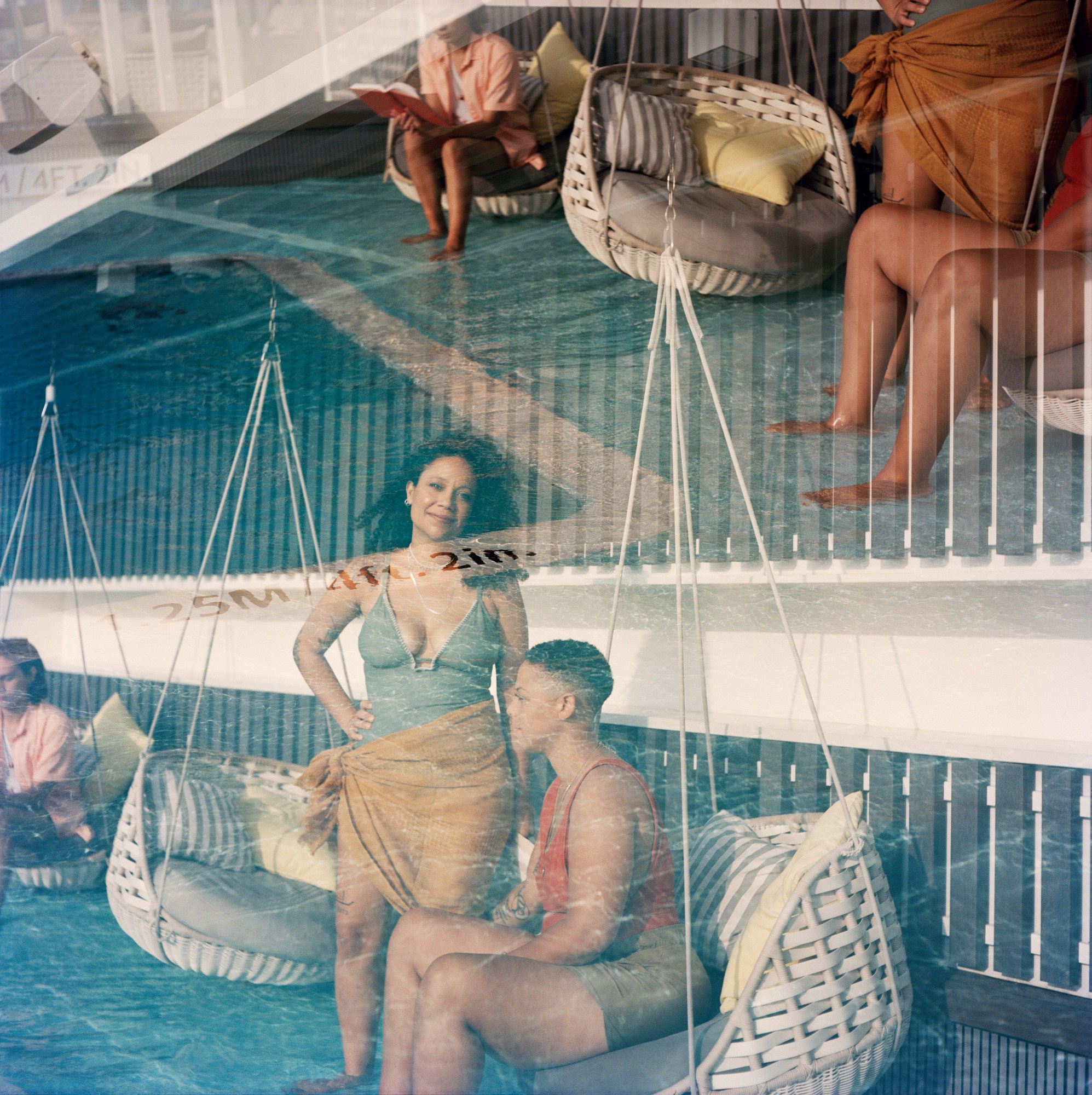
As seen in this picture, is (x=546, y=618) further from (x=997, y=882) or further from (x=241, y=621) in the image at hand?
(x=997, y=882)

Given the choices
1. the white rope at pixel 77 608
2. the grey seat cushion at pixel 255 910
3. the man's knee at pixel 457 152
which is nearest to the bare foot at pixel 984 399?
the man's knee at pixel 457 152

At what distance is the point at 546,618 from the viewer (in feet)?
4.44

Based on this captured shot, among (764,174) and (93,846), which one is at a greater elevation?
(764,174)

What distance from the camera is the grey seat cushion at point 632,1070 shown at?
4.06ft

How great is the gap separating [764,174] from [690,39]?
25cm

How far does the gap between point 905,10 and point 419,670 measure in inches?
46.9

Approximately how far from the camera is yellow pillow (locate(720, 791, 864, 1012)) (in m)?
1.21

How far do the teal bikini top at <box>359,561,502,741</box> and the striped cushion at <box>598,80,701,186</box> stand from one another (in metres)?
0.68

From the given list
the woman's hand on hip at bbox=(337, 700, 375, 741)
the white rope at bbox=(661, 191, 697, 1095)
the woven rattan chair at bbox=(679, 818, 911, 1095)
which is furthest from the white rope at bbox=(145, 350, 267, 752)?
the woven rattan chair at bbox=(679, 818, 911, 1095)

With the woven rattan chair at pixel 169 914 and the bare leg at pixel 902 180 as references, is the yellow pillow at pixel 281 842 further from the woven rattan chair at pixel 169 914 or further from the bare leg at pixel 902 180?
the bare leg at pixel 902 180

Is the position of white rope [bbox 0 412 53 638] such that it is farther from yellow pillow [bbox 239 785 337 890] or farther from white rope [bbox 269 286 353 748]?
yellow pillow [bbox 239 785 337 890]

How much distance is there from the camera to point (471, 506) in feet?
4.63

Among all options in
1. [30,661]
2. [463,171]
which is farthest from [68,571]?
[463,171]

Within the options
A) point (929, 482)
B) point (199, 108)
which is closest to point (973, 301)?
point (929, 482)
